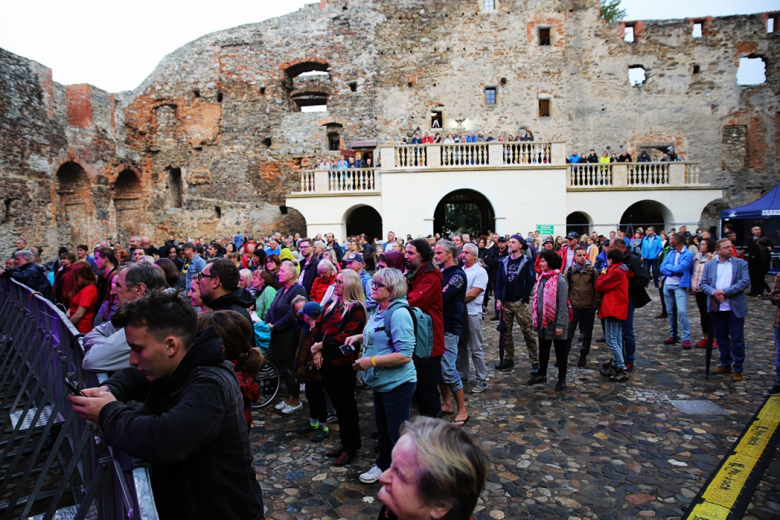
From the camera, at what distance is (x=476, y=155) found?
17.0 metres

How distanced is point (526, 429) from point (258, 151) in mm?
20571

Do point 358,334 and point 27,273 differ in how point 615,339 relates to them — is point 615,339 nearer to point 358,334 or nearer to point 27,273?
point 358,334

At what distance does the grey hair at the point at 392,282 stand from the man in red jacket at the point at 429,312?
26.5 inches

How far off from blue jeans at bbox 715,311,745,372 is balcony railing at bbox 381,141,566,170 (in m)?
11.5

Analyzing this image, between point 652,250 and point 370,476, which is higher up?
point 652,250

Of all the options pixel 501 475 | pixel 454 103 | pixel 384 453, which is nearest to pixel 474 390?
pixel 501 475

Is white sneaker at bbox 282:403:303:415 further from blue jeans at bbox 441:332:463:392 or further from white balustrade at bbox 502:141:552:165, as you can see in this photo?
white balustrade at bbox 502:141:552:165

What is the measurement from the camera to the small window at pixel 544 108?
2230cm

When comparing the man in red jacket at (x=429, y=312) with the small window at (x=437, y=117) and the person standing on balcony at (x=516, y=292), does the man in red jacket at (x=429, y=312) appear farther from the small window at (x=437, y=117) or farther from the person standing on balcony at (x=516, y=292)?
the small window at (x=437, y=117)

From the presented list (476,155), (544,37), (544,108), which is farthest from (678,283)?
(544,37)

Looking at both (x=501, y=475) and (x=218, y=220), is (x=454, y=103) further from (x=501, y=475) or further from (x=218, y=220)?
(x=501, y=475)

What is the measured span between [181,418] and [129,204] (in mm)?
23788

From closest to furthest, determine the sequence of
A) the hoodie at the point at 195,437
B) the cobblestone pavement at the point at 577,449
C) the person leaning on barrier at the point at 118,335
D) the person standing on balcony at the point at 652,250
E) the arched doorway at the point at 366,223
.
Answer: the hoodie at the point at 195,437 < the person leaning on barrier at the point at 118,335 < the cobblestone pavement at the point at 577,449 < the person standing on balcony at the point at 652,250 < the arched doorway at the point at 366,223

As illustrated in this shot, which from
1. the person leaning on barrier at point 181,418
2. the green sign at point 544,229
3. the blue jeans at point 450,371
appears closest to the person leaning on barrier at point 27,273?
the blue jeans at point 450,371
